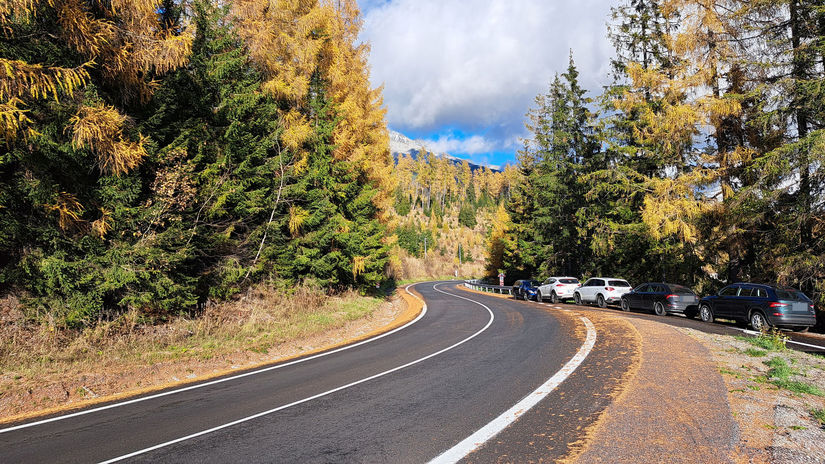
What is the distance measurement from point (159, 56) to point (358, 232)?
12.3 metres

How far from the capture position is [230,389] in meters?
7.28

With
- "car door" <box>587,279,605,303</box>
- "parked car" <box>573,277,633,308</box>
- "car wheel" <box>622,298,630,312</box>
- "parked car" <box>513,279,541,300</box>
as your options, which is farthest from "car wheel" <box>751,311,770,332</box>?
"parked car" <box>513,279,541,300</box>

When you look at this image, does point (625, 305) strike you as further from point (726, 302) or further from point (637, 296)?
point (726, 302)

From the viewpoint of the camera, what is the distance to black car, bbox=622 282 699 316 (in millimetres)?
17094

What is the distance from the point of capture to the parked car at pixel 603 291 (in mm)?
21906

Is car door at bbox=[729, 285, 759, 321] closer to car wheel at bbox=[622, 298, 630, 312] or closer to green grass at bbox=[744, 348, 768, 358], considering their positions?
Answer: car wheel at bbox=[622, 298, 630, 312]

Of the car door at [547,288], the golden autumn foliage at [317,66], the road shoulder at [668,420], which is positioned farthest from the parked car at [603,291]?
the road shoulder at [668,420]

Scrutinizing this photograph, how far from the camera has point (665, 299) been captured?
1748 cm

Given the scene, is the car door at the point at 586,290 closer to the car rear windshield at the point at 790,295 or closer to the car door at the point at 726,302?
the car door at the point at 726,302

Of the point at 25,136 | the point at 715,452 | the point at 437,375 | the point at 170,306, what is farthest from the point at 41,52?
the point at 715,452

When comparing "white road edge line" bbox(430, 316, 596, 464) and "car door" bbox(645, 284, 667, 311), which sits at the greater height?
"car door" bbox(645, 284, 667, 311)

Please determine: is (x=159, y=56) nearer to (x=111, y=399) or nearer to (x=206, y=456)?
(x=111, y=399)

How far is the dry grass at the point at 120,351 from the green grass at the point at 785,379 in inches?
413

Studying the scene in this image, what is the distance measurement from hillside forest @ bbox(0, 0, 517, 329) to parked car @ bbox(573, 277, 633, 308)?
12.4 metres
